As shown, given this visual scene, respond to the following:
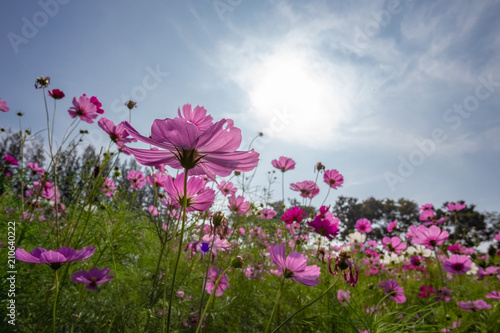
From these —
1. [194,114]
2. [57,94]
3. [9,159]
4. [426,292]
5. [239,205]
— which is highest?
[57,94]

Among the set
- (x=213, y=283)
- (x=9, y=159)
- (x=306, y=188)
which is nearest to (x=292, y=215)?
(x=306, y=188)

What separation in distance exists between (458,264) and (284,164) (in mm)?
1548

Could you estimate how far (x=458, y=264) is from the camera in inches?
79.9

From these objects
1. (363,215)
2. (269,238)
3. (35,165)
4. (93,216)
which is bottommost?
(93,216)

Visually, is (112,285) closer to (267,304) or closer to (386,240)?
(267,304)

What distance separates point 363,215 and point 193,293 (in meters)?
18.2

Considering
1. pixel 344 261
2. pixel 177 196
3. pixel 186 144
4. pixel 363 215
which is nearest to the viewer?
pixel 186 144

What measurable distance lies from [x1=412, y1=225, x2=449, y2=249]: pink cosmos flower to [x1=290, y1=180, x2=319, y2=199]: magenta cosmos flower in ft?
2.78

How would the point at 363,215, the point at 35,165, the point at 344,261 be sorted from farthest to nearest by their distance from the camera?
1. the point at 363,215
2. the point at 35,165
3. the point at 344,261

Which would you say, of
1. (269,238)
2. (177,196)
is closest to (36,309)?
(177,196)

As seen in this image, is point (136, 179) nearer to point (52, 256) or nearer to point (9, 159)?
point (9, 159)

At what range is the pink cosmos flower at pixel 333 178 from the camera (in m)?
1.92

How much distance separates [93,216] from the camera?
162 centimetres

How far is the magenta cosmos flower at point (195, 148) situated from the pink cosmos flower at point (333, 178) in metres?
1.49
